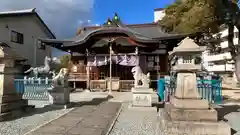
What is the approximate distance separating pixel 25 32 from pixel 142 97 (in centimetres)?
1542

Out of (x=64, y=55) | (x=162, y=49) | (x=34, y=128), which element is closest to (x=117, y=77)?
(x=162, y=49)

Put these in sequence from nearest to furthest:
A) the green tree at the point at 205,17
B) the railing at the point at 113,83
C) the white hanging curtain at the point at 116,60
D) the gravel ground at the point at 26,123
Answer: the gravel ground at the point at 26,123 < the green tree at the point at 205,17 < the railing at the point at 113,83 < the white hanging curtain at the point at 116,60

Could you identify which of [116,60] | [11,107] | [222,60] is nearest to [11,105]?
[11,107]

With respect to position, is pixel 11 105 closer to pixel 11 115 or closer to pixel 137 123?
pixel 11 115

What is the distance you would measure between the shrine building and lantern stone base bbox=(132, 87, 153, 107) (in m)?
7.21

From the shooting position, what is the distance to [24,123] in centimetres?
580

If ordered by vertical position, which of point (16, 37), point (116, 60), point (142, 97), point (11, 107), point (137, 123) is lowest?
point (137, 123)

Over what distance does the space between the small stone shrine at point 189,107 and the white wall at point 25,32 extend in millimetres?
15376

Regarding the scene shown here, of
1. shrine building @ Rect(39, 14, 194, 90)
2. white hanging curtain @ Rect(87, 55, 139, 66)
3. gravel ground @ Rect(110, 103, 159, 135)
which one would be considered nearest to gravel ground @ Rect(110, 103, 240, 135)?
gravel ground @ Rect(110, 103, 159, 135)

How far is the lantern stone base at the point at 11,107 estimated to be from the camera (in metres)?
6.03

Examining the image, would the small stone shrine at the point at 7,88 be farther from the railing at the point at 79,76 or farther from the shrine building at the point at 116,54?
the railing at the point at 79,76

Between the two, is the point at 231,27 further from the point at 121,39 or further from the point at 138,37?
the point at 121,39

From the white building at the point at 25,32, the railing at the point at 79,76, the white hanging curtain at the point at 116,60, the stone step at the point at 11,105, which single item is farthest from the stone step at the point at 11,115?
the white building at the point at 25,32

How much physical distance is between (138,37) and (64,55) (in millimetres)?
18732
